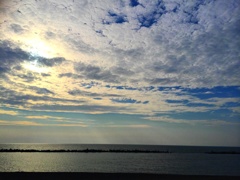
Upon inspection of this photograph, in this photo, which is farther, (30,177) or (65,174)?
(65,174)

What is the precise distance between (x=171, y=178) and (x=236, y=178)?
6556 millimetres

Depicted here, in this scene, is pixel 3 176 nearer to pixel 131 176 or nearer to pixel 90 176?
pixel 90 176

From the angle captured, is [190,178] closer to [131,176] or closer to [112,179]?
[131,176]

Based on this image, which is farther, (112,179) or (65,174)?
(65,174)

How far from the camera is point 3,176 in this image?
24.8m

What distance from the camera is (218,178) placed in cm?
2498

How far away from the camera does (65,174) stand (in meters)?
26.6

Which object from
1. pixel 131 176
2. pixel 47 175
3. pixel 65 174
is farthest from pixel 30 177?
pixel 131 176

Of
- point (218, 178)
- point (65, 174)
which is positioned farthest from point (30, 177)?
point (218, 178)

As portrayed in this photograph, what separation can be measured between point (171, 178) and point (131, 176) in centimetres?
425

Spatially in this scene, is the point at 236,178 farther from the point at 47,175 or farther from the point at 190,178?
the point at 47,175

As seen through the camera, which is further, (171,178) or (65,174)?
(65,174)

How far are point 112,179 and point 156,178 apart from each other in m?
4.40

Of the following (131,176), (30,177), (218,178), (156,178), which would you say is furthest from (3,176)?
(218,178)
